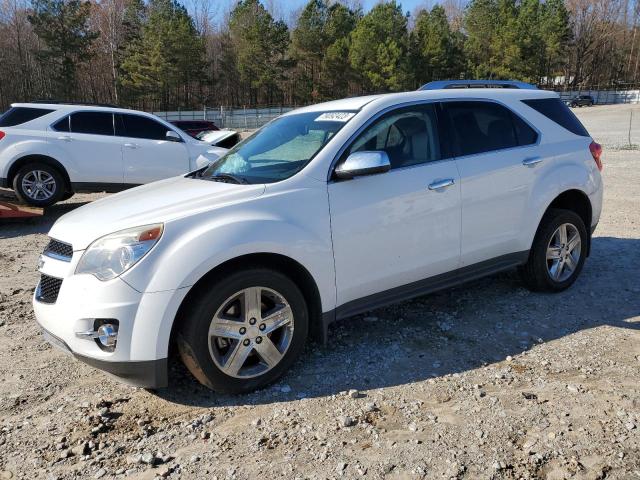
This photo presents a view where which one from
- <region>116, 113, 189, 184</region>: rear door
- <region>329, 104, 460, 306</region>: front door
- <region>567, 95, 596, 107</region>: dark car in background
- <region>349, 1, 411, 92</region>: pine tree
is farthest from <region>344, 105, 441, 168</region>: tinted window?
<region>567, 95, 596, 107</region>: dark car in background

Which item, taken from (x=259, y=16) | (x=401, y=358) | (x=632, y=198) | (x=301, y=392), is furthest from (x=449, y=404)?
(x=259, y=16)

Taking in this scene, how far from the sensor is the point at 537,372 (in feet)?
12.1

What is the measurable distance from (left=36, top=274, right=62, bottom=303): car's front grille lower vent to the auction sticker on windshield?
210cm

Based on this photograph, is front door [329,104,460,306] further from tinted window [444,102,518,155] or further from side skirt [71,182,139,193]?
side skirt [71,182,139,193]

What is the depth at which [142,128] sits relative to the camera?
32.3ft

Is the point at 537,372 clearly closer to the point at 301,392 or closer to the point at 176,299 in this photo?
the point at 301,392

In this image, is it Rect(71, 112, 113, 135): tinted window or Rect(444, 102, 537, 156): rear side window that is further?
Rect(71, 112, 113, 135): tinted window

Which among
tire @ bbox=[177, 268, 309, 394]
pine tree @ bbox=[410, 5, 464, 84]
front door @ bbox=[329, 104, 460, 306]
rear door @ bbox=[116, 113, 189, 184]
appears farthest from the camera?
pine tree @ bbox=[410, 5, 464, 84]

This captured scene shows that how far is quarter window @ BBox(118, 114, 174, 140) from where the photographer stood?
9672 millimetres

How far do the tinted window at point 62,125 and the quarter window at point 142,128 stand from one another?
2.69ft

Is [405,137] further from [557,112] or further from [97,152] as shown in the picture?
[97,152]

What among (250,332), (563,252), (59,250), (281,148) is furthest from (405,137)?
(59,250)

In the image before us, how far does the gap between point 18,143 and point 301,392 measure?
7.38 meters

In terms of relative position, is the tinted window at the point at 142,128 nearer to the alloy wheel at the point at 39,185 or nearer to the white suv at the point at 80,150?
the white suv at the point at 80,150
